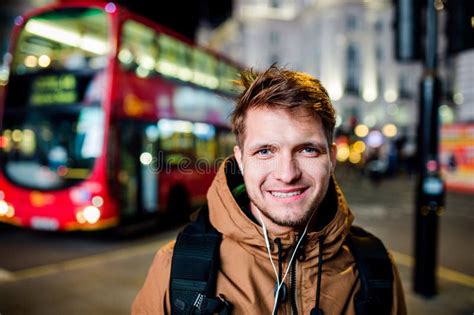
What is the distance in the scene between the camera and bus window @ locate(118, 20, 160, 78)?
295 inches

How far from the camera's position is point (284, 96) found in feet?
5.10

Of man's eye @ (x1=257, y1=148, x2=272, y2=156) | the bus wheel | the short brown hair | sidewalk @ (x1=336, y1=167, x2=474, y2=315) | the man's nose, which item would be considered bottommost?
sidewalk @ (x1=336, y1=167, x2=474, y2=315)

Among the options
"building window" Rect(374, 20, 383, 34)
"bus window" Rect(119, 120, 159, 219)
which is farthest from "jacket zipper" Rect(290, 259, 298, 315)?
"building window" Rect(374, 20, 383, 34)

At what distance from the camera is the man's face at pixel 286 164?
5.14ft

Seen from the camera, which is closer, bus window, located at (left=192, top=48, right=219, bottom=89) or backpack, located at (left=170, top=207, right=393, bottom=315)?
backpack, located at (left=170, top=207, right=393, bottom=315)

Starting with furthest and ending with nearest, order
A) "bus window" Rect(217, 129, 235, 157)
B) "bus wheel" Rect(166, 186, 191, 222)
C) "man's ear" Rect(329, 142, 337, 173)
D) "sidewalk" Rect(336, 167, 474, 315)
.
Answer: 1. "bus window" Rect(217, 129, 235, 157)
2. "bus wheel" Rect(166, 186, 191, 222)
3. "sidewalk" Rect(336, 167, 474, 315)
4. "man's ear" Rect(329, 142, 337, 173)

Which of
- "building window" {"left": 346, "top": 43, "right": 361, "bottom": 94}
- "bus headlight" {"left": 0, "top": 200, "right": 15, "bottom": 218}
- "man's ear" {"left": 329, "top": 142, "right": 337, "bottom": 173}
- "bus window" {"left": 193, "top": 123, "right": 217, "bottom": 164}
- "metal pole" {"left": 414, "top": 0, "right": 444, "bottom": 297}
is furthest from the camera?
"building window" {"left": 346, "top": 43, "right": 361, "bottom": 94}

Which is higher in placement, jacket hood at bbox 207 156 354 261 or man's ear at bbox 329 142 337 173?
man's ear at bbox 329 142 337 173

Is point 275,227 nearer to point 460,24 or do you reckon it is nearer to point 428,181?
point 460,24

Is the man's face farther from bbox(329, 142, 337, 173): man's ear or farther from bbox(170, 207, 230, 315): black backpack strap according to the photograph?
bbox(170, 207, 230, 315): black backpack strap

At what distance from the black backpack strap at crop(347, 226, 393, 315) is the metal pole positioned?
349 cm

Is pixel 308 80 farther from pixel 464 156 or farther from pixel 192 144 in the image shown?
pixel 464 156

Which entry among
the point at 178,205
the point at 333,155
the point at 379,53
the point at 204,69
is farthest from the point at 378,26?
the point at 333,155

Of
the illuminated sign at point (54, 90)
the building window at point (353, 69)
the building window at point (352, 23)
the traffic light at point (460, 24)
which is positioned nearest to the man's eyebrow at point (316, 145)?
the traffic light at point (460, 24)
